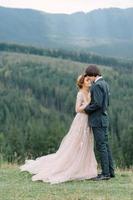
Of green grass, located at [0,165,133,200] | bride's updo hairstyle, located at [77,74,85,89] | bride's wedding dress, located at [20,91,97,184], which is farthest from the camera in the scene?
bride's updo hairstyle, located at [77,74,85,89]

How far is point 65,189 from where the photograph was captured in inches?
472

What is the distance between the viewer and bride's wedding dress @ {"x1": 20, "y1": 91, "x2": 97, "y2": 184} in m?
13.9

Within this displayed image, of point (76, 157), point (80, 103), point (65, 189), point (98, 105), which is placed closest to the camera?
point (65, 189)

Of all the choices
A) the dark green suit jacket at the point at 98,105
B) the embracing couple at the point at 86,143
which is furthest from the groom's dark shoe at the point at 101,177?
the dark green suit jacket at the point at 98,105

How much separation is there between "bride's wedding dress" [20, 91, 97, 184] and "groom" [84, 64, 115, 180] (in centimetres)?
→ 39

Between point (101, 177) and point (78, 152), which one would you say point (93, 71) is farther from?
point (101, 177)

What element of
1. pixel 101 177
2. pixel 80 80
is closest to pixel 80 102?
pixel 80 80

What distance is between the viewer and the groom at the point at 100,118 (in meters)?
13.5

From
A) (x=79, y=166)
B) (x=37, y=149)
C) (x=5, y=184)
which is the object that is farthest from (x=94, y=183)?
(x=37, y=149)

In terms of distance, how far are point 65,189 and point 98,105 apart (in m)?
2.41

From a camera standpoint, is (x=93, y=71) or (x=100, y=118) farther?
(x=93, y=71)

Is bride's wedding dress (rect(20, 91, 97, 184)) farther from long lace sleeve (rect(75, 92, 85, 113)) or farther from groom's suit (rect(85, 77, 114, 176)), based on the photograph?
groom's suit (rect(85, 77, 114, 176))

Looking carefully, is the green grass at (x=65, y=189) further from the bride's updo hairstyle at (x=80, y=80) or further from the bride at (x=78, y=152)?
the bride's updo hairstyle at (x=80, y=80)

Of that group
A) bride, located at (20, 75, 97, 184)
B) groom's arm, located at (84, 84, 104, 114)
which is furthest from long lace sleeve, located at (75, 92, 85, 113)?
groom's arm, located at (84, 84, 104, 114)
